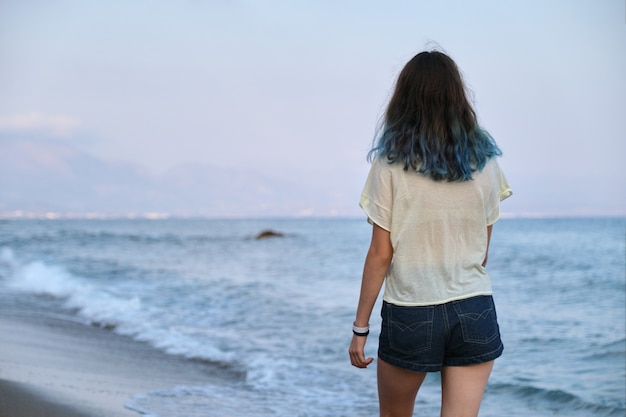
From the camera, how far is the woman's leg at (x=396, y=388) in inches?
100

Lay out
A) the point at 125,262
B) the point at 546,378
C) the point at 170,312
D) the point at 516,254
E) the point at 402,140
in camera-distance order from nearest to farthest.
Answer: the point at 402,140 → the point at 546,378 → the point at 170,312 → the point at 125,262 → the point at 516,254

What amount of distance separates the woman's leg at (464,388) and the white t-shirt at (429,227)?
0.90 feet

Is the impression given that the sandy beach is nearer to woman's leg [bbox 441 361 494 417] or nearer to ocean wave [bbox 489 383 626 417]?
ocean wave [bbox 489 383 626 417]

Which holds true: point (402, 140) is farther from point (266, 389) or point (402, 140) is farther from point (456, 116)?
point (266, 389)

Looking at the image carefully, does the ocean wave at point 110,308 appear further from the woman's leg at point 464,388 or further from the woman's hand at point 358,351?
the woman's leg at point 464,388

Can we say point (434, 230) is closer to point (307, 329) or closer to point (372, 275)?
point (372, 275)

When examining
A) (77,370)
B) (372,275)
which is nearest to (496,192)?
(372,275)

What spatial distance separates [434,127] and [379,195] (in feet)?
1.02

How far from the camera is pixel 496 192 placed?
256 cm

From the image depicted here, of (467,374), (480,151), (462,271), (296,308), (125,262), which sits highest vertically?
(480,151)

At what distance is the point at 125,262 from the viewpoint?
21250mm

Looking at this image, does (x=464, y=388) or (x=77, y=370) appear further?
(x=77, y=370)

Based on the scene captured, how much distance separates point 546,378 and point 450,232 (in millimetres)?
5135

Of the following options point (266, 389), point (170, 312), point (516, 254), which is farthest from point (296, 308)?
point (516, 254)
